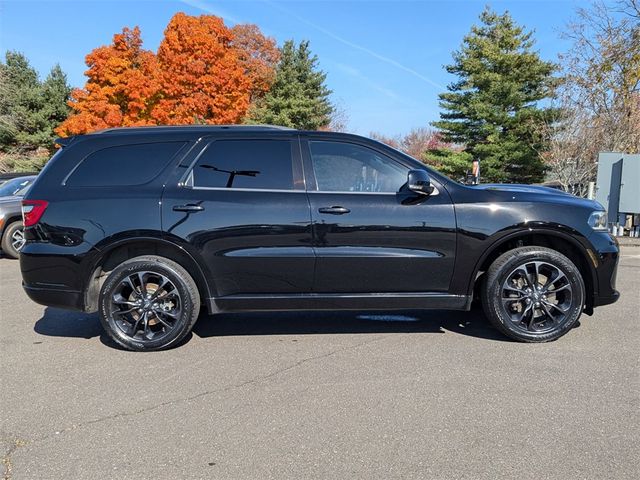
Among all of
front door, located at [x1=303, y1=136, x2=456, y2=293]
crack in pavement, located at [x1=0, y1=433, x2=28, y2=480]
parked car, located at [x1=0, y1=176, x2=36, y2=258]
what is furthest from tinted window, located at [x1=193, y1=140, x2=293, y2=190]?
Answer: parked car, located at [x1=0, y1=176, x2=36, y2=258]

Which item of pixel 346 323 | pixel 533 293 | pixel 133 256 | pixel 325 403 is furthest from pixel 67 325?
pixel 533 293

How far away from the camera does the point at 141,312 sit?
4.29 meters

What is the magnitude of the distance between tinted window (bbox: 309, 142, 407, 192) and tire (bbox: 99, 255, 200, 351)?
143 cm

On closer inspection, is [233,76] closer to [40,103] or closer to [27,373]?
[40,103]

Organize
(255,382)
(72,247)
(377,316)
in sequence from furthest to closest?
(377,316) → (72,247) → (255,382)

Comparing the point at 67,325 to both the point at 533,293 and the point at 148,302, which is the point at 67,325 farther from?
the point at 533,293

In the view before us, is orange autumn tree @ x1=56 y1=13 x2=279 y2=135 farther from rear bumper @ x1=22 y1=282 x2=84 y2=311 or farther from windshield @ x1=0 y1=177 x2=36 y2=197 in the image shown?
rear bumper @ x1=22 y1=282 x2=84 y2=311

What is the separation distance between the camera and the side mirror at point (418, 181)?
409 centimetres

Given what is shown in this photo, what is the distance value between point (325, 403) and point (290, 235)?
145cm

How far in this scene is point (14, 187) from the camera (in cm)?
1045

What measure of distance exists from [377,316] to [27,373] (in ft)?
10.4

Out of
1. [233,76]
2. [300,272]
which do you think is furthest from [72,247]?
[233,76]

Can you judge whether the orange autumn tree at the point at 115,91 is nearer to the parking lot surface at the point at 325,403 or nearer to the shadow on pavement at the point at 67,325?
the shadow on pavement at the point at 67,325

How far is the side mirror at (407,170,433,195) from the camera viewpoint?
409cm
